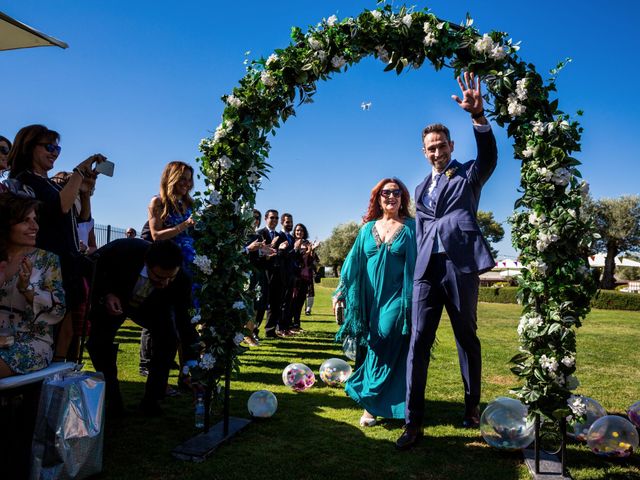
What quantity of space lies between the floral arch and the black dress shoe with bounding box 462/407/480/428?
2.88ft

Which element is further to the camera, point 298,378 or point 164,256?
point 298,378

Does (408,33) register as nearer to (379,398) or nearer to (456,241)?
(456,241)

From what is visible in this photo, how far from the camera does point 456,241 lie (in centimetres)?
384

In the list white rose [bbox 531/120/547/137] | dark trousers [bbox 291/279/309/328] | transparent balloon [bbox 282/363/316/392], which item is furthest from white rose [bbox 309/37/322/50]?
dark trousers [bbox 291/279/309/328]

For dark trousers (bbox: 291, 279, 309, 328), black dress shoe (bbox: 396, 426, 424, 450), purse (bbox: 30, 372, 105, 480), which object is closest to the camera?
purse (bbox: 30, 372, 105, 480)

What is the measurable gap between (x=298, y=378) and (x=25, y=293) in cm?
304

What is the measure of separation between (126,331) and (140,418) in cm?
638

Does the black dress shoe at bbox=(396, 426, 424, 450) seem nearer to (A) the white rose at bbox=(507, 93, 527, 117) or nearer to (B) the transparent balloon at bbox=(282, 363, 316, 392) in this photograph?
(B) the transparent balloon at bbox=(282, 363, 316, 392)

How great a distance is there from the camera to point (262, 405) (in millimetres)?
4309

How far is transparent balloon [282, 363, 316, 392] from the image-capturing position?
209 inches

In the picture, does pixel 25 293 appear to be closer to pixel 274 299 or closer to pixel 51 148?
pixel 51 148

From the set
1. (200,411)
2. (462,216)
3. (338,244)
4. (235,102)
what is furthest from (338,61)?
(338,244)

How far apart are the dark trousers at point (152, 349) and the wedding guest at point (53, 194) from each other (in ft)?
1.79

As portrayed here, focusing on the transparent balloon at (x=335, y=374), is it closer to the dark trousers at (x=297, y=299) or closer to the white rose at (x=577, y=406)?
the white rose at (x=577, y=406)
